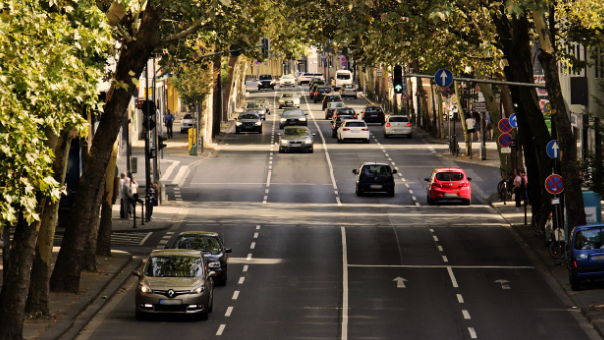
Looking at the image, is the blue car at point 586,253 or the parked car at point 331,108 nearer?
the blue car at point 586,253

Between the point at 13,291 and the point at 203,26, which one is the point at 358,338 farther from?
the point at 203,26

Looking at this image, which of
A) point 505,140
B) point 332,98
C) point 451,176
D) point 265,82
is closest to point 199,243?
point 505,140

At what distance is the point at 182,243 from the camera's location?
1031 inches

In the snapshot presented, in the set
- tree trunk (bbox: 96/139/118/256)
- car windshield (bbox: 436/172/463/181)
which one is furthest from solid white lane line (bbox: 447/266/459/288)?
car windshield (bbox: 436/172/463/181)

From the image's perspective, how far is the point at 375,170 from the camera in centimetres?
4550

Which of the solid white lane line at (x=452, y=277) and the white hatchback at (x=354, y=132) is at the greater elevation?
the white hatchback at (x=354, y=132)

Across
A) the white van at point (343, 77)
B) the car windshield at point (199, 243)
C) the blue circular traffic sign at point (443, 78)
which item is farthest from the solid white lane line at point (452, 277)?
the white van at point (343, 77)

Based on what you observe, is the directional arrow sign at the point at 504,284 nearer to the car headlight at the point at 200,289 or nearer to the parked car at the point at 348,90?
the car headlight at the point at 200,289

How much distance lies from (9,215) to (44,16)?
2.85 meters

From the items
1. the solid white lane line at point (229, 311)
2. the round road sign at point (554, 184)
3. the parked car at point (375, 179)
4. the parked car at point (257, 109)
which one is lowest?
the solid white lane line at point (229, 311)

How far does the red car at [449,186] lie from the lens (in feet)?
139

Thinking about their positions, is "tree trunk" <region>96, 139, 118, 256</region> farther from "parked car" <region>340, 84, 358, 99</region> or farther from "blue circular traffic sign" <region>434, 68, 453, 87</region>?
"parked car" <region>340, 84, 358, 99</region>

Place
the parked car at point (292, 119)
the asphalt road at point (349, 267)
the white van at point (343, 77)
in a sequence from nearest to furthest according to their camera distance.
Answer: the asphalt road at point (349, 267), the parked car at point (292, 119), the white van at point (343, 77)

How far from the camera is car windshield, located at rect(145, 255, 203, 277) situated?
22.1 m
